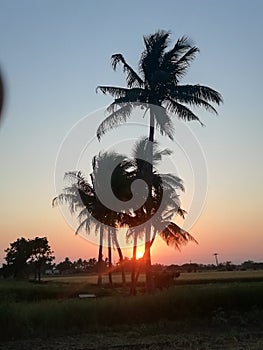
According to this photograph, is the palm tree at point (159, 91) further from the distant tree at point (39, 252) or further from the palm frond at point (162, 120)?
the distant tree at point (39, 252)

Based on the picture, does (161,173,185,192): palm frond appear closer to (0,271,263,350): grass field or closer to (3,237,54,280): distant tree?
(0,271,263,350): grass field

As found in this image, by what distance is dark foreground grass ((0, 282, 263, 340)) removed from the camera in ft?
49.9

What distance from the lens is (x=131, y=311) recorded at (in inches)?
663

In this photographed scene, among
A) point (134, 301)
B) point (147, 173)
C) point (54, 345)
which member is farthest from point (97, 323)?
point (147, 173)

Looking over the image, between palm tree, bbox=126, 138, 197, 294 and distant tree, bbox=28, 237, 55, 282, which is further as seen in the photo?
distant tree, bbox=28, 237, 55, 282

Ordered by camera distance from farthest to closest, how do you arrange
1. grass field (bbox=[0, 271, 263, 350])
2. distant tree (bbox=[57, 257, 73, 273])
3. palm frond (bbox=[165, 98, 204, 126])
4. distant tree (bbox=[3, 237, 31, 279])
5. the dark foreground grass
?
distant tree (bbox=[57, 257, 73, 273]) < distant tree (bbox=[3, 237, 31, 279]) < palm frond (bbox=[165, 98, 204, 126]) < the dark foreground grass < grass field (bbox=[0, 271, 263, 350])

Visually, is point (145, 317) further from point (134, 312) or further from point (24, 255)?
point (24, 255)

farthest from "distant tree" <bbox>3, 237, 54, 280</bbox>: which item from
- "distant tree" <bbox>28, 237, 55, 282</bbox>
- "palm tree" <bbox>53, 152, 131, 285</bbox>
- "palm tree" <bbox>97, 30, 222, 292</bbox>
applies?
"palm tree" <bbox>97, 30, 222, 292</bbox>

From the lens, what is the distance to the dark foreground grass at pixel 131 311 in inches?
599

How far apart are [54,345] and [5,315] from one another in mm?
2094

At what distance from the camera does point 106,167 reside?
98.2 ft

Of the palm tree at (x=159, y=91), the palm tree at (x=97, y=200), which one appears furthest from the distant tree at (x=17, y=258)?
the palm tree at (x=159, y=91)

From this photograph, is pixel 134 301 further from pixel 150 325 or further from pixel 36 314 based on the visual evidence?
pixel 36 314

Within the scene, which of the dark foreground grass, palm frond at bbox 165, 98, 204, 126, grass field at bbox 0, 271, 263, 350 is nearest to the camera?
grass field at bbox 0, 271, 263, 350
